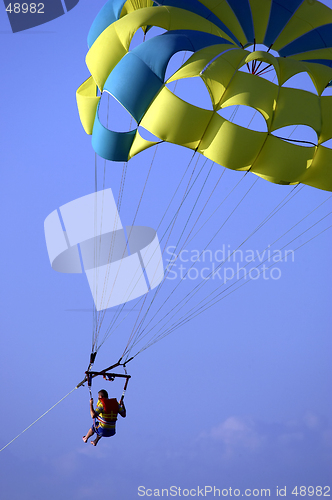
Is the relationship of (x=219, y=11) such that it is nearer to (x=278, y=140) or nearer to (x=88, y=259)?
(x=278, y=140)

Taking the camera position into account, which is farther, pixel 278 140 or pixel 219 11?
pixel 219 11

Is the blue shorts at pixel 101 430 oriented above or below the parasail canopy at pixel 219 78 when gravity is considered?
below

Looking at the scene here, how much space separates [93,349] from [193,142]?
395cm

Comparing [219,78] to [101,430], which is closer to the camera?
[219,78]

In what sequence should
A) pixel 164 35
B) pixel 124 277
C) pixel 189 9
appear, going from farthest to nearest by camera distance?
1. pixel 124 277
2. pixel 189 9
3. pixel 164 35

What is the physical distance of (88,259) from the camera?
18.5 meters

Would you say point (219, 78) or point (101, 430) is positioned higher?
point (219, 78)

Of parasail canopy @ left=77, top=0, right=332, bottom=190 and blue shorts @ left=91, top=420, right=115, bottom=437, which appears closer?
parasail canopy @ left=77, top=0, right=332, bottom=190

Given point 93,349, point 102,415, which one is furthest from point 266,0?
point 102,415

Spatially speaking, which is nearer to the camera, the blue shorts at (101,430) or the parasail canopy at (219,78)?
the parasail canopy at (219,78)

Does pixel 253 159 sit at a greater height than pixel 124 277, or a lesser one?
lesser

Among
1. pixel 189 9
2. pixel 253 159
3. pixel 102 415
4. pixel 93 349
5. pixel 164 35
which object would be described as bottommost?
pixel 102 415

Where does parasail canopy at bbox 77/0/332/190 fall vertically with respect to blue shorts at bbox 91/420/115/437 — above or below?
above

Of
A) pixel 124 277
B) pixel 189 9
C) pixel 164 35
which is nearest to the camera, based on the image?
pixel 164 35
